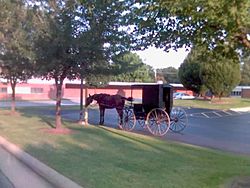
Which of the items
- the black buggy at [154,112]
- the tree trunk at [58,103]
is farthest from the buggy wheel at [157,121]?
the tree trunk at [58,103]

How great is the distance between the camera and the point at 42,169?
10.1 meters

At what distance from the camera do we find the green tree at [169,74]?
13775 centimetres

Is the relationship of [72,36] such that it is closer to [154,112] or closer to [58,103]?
[58,103]

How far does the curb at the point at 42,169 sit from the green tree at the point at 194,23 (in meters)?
3.08

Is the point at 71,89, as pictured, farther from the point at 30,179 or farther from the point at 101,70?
the point at 30,179

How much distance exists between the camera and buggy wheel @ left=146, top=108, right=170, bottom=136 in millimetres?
19944

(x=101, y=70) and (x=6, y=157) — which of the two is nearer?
(x=6, y=157)

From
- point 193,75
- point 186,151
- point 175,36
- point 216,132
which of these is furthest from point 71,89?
point 175,36

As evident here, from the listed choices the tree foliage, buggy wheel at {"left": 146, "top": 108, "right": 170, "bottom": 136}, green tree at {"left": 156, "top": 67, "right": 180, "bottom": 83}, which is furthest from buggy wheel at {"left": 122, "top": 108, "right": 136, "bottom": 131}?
green tree at {"left": 156, "top": 67, "right": 180, "bottom": 83}

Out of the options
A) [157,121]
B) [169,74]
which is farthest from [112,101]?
[169,74]

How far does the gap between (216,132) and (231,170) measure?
35.9ft

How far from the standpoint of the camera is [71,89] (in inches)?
3000

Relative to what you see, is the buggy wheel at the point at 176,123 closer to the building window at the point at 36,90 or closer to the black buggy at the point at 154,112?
the black buggy at the point at 154,112

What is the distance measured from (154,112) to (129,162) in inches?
390
